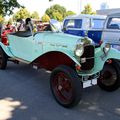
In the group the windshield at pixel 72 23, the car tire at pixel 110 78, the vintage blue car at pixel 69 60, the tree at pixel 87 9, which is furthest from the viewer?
the tree at pixel 87 9

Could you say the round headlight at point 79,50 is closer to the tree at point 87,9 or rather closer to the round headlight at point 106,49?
the round headlight at point 106,49

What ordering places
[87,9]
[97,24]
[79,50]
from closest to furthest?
1. [79,50]
2. [97,24]
3. [87,9]

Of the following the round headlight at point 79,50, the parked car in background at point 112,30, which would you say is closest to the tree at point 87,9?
the parked car in background at point 112,30

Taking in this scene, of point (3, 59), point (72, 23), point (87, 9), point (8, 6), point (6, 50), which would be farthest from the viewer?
point (87, 9)

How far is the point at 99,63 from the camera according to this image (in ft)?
18.0

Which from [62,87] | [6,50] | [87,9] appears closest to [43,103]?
[62,87]

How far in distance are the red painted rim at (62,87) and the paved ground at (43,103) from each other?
0.17m

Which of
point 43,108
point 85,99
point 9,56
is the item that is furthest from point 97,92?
point 9,56

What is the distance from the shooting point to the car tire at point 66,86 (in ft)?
15.5

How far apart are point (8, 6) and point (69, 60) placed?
1133 cm

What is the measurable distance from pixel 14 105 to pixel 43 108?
589 mm

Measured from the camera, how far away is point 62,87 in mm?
5230

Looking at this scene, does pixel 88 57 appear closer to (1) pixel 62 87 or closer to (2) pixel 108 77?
(1) pixel 62 87

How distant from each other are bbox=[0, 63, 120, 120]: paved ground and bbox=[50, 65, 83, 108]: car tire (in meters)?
0.14
